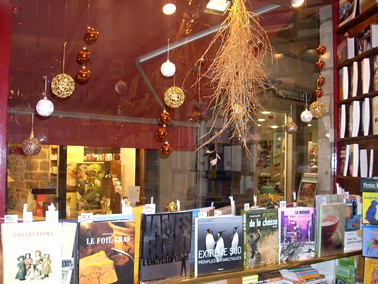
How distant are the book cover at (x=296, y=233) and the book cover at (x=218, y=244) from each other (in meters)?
0.32

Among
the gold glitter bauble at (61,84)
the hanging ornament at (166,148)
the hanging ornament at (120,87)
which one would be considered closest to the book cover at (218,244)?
the gold glitter bauble at (61,84)

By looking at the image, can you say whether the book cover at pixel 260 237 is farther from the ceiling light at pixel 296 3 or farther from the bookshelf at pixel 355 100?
the ceiling light at pixel 296 3

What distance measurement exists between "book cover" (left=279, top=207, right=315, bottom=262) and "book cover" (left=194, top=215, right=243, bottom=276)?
0.32 meters

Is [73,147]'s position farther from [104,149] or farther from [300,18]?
[300,18]

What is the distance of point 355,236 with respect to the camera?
2.39m

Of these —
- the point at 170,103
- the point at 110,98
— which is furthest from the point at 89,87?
the point at 170,103

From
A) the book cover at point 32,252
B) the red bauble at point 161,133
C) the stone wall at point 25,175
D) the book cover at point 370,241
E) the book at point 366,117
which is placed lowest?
the book cover at point 370,241

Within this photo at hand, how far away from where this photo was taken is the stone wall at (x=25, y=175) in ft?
8.07

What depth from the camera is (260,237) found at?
1.98m

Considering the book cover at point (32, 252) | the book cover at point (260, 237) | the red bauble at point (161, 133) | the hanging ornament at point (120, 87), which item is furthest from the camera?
the hanging ornament at point (120, 87)

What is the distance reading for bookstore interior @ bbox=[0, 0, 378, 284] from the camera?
1.69 metres

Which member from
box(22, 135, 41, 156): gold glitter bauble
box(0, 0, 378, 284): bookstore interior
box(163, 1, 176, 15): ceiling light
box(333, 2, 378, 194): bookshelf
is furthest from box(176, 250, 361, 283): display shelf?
box(163, 1, 176, 15): ceiling light

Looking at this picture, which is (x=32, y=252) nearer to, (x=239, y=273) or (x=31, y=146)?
(x=239, y=273)

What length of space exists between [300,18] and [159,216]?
2679 millimetres
